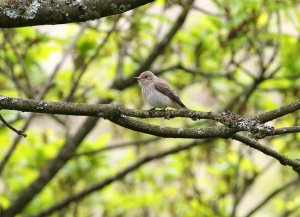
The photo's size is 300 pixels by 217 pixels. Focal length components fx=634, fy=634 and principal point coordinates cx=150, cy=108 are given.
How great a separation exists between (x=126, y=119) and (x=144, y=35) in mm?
4135

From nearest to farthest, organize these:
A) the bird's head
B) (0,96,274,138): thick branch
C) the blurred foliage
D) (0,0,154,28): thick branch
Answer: (0,0,154,28): thick branch, (0,96,274,138): thick branch, the bird's head, the blurred foliage

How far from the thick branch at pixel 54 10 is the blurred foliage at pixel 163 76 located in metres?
2.59

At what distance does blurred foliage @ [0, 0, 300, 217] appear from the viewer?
6.33m

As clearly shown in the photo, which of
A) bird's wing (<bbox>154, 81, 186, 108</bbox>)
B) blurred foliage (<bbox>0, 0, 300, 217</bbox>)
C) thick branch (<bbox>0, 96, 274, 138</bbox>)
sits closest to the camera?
thick branch (<bbox>0, 96, 274, 138</bbox>)

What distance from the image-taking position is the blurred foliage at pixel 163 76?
6.33m

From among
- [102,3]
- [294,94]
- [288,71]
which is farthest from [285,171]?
[102,3]

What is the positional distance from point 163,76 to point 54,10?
17.7ft

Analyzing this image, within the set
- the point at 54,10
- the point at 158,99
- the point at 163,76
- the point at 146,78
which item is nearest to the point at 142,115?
the point at 54,10

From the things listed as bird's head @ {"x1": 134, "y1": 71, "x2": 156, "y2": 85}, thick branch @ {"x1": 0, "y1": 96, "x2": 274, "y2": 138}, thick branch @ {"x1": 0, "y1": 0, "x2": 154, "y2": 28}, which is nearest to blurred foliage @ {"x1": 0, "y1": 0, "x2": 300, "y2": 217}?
bird's head @ {"x1": 134, "y1": 71, "x2": 156, "y2": 85}

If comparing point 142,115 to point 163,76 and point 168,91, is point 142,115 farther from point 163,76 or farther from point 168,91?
point 163,76

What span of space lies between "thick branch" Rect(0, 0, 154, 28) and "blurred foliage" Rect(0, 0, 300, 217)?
2.59m

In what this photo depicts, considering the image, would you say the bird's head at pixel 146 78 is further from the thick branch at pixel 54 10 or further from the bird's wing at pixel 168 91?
the thick branch at pixel 54 10

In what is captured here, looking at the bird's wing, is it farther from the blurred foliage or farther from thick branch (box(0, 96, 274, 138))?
thick branch (box(0, 96, 274, 138))

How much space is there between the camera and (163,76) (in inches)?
322
